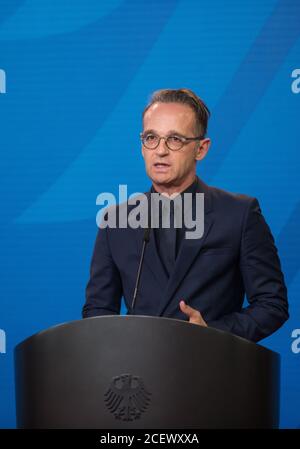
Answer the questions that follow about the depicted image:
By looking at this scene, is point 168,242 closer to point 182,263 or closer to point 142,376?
point 182,263

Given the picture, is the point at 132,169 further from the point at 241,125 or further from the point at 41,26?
the point at 41,26

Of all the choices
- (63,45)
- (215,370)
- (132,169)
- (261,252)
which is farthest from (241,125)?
(215,370)

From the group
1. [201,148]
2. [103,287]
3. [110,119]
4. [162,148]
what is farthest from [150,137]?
[110,119]

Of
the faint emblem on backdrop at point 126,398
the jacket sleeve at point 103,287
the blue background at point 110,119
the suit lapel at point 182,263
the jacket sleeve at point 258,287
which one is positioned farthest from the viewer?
the blue background at point 110,119

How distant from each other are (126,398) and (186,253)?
71cm

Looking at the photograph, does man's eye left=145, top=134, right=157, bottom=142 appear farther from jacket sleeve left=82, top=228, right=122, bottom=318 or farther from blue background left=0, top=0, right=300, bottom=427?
blue background left=0, top=0, right=300, bottom=427

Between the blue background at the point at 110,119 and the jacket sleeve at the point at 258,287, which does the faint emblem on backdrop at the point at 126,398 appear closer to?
the jacket sleeve at the point at 258,287

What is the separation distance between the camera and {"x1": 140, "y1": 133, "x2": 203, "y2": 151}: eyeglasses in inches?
80.9

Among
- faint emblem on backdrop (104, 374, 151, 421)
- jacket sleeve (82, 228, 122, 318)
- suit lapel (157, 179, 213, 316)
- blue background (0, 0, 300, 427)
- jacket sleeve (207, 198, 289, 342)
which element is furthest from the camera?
blue background (0, 0, 300, 427)

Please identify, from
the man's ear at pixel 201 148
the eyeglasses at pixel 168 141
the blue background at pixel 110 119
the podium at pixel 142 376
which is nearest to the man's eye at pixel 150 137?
the eyeglasses at pixel 168 141

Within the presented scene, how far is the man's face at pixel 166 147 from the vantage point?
2.06 meters

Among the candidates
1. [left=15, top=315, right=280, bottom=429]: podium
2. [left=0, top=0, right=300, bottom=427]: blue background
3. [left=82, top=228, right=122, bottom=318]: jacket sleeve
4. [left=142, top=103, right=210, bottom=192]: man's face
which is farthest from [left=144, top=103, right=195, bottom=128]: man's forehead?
[left=0, top=0, right=300, bottom=427]: blue background

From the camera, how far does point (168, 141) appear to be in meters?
2.07

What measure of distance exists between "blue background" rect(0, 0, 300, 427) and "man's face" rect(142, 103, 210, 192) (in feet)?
3.20
